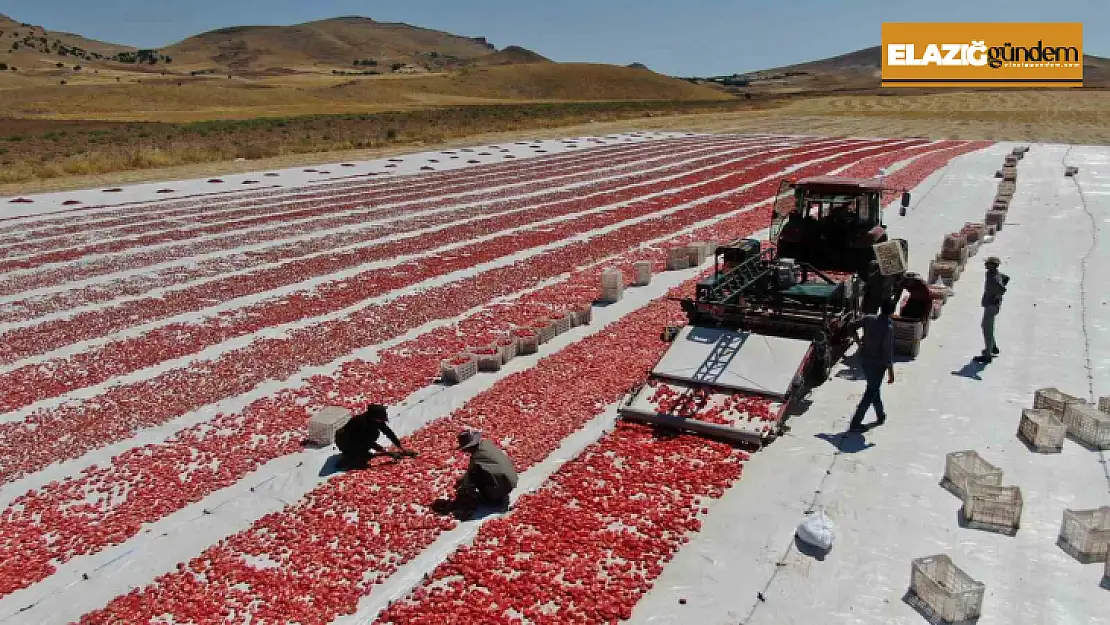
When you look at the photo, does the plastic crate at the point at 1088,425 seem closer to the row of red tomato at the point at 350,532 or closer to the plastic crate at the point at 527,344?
the row of red tomato at the point at 350,532

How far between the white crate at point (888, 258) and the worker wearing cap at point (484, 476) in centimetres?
835

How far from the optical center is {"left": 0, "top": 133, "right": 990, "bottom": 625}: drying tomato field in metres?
8.00

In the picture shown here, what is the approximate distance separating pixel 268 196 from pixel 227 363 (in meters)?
22.8

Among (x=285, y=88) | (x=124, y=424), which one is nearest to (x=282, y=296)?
(x=124, y=424)

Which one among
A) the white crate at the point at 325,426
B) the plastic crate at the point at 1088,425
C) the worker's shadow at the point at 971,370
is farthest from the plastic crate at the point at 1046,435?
the white crate at the point at 325,426

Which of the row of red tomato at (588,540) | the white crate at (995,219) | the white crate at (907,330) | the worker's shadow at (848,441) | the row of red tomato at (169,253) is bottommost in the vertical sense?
the row of red tomato at (588,540)

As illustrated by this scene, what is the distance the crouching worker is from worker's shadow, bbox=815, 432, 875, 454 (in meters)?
5.76

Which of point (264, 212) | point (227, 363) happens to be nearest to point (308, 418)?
point (227, 363)

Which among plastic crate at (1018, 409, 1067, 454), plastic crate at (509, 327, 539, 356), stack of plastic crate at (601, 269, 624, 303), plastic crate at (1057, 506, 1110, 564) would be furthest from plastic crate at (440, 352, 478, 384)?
plastic crate at (1057, 506, 1110, 564)

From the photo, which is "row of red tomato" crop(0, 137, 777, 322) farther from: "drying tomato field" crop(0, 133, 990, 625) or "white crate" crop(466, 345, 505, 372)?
"white crate" crop(466, 345, 505, 372)

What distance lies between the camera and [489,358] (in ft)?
44.7

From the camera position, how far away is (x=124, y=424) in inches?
468

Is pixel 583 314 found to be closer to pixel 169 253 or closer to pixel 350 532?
pixel 350 532

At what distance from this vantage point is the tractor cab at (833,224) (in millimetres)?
15719
